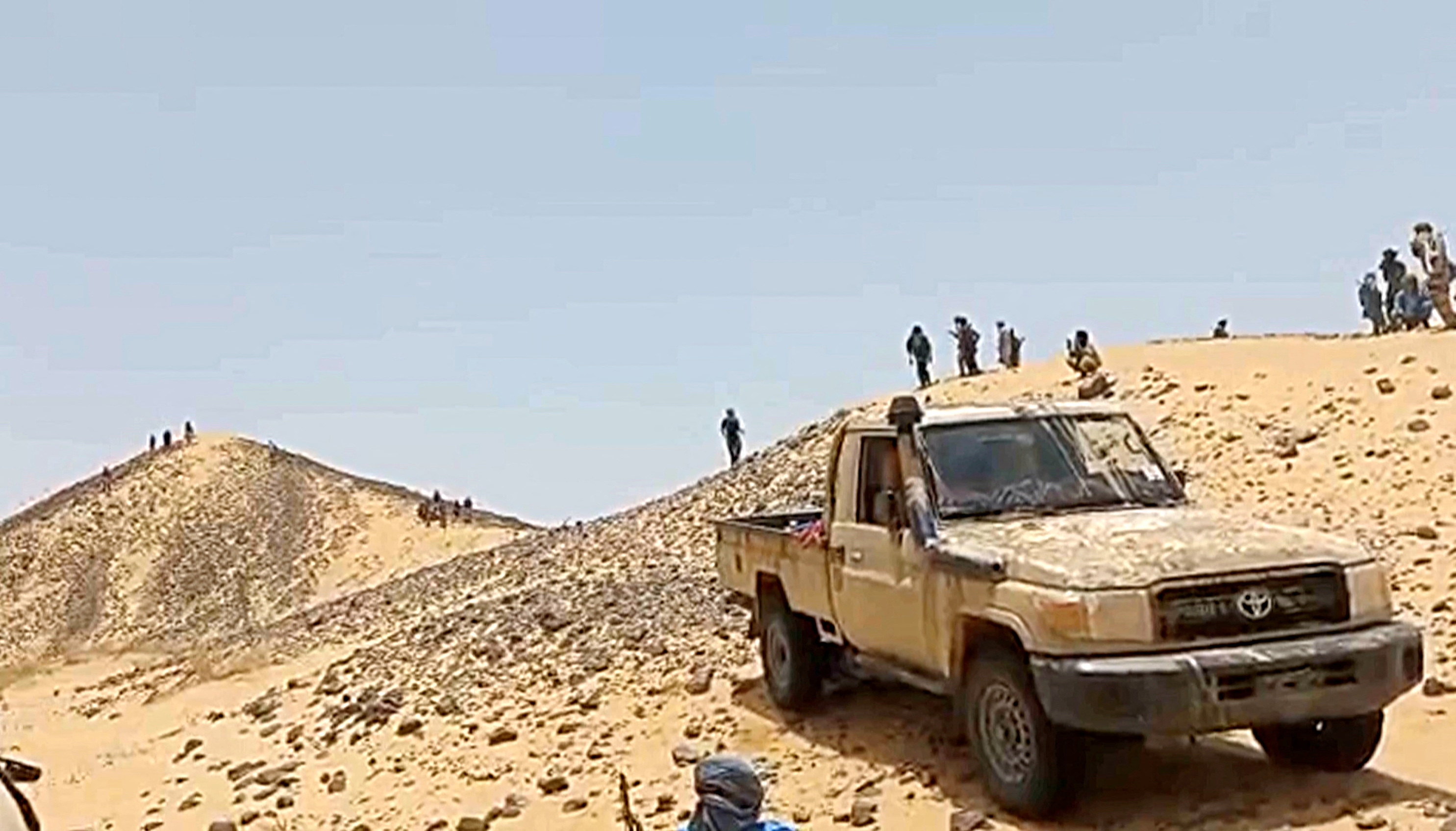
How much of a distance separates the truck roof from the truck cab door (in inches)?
9.3

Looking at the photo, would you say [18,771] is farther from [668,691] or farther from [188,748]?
[188,748]

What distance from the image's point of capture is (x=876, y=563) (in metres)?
9.87

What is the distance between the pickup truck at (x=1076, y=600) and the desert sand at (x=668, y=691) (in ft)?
1.68

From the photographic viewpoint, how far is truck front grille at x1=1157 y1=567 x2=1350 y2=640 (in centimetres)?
787

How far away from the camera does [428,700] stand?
1397 centimetres

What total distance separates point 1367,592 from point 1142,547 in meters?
1.03

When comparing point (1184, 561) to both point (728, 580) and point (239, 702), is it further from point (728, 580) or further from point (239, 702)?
point (239, 702)

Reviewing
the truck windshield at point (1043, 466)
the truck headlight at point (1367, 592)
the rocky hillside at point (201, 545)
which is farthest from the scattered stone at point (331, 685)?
the rocky hillside at point (201, 545)

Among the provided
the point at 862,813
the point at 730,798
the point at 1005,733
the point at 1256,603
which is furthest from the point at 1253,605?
the point at 730,798

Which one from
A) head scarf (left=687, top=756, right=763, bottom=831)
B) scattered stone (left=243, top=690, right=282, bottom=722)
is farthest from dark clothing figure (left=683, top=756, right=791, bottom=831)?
scattered stone (left=243, top=690, right=282, bottom=722)

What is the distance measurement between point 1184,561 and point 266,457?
2414 inches

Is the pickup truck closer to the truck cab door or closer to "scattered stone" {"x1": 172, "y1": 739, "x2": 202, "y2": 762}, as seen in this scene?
the truck cab door

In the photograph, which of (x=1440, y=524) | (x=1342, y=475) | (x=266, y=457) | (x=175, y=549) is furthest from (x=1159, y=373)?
(x=266, y=457)

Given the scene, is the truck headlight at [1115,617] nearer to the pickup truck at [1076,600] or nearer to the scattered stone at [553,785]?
the pickup truck at [1076,600]
